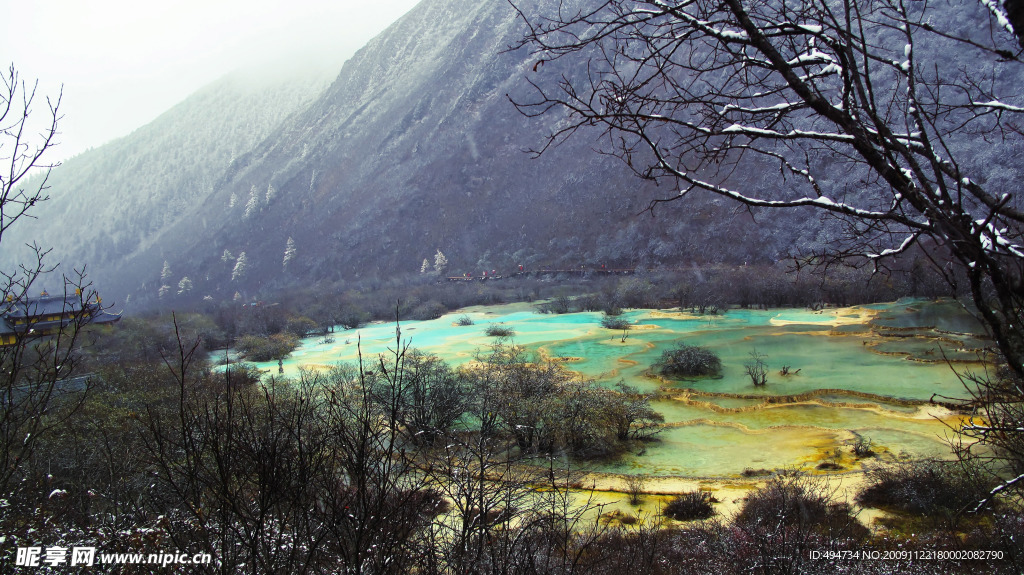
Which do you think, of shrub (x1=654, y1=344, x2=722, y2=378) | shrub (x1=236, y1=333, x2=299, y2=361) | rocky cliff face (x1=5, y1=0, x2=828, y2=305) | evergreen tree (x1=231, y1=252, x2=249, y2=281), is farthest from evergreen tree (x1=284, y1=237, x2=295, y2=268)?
shrub (x1=654, y1=344, x2=722, y2=378)

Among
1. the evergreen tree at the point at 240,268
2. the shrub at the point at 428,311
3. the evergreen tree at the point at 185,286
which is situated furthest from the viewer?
the evergreen tree at the point at 185,286

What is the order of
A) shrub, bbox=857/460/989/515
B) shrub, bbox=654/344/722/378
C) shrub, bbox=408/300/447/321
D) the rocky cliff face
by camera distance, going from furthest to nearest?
the rocky cliff face, shrub, bbox=408/300/447/321, shrub, bbox=654/344/722/378, shrub, bbox=857/460/989/515

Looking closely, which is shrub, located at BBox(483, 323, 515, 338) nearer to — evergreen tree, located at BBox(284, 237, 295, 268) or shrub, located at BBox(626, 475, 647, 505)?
shrub, located at BBox(626, 475, 647, 505)

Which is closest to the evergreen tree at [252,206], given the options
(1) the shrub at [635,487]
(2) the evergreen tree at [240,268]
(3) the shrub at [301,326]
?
(2) the evergreen tree at [240,268]

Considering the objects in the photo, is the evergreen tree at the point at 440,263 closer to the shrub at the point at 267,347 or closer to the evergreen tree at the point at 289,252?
the evergreen tree at the point at 289,252

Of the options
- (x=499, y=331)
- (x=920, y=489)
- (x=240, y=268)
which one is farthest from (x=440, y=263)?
(x=920, y=489)

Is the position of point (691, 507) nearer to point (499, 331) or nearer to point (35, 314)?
point (35, 314)

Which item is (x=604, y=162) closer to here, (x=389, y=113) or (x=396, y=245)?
(x=396, y=245)
